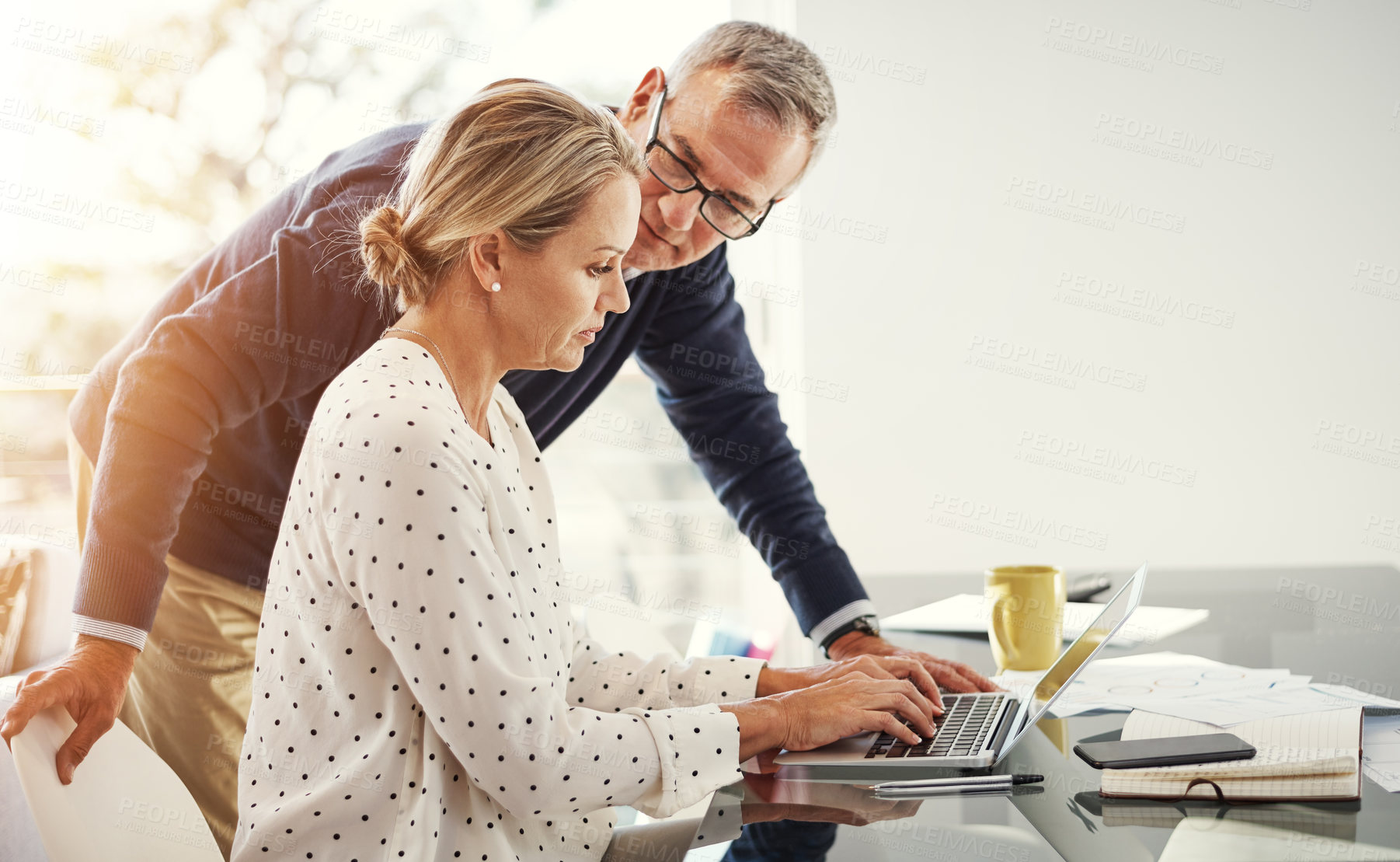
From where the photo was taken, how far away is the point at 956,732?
3.30 ft

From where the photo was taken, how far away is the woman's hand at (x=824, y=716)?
0.99 metres

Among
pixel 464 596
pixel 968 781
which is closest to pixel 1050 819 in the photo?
pixel 968 781

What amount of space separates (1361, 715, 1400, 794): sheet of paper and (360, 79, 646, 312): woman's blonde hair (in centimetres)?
88

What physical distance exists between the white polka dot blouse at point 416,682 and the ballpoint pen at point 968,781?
16 cm

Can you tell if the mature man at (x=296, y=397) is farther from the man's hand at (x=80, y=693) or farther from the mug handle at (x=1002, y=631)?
the mug handle at (x=1002, y=631)

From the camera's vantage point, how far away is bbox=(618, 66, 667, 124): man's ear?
1509mm

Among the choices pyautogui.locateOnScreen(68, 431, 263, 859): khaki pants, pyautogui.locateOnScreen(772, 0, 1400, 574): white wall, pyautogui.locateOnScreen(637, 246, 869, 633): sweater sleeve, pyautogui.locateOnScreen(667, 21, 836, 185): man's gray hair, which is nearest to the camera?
pyautogui.locateOnScreen(667, 21, 836, 185): man's gray hair

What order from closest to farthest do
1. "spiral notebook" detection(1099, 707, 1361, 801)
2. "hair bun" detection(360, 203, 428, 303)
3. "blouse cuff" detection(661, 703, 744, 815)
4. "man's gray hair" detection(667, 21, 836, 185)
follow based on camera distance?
"spiral notebook" detection(1099, 707, 1361, 801), "blouse cuff" detection(661, 703, 744, 815), "hair bun" detection(360, 203, 428, 303), "man's gray hair" detection(667, 21, 836, 185)

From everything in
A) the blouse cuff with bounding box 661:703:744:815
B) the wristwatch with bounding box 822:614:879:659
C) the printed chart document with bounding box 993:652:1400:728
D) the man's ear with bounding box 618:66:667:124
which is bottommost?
the blouse cuff with bounding box 661:703:744:815

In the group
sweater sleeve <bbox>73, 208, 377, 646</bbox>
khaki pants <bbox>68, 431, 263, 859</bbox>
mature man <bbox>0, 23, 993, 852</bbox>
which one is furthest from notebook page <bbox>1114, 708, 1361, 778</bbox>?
khaki pants <bbox>68, 431, 263, 859</bbox>

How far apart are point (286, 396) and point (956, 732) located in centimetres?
95

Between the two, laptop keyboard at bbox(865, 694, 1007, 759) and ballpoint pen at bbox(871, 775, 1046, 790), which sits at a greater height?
laptop keyboard at bbox(865, 694, 1007, 759)

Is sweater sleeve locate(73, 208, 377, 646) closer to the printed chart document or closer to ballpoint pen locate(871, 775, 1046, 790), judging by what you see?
ballpoint pen locate(871, 775, 1046, 790)

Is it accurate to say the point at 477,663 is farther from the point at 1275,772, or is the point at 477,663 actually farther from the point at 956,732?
the point at 1275,772
